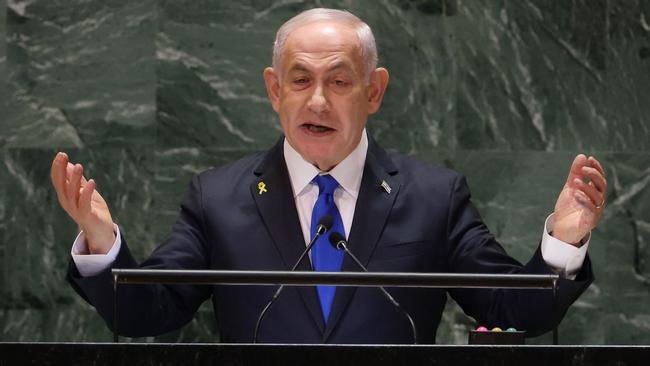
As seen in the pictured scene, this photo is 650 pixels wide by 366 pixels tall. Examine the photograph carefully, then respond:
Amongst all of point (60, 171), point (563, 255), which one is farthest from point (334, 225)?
point (60, 171)

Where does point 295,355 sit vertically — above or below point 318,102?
above

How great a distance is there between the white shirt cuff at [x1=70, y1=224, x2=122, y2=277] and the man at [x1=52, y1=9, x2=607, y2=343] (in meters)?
0.16

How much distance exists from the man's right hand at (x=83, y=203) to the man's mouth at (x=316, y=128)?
73 cm

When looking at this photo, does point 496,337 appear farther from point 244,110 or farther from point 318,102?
point 244,110

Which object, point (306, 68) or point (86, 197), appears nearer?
point (86, 197)

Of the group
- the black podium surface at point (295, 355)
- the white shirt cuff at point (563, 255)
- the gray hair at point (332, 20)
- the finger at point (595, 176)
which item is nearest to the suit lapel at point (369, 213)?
the gray hair at point (332, 20)

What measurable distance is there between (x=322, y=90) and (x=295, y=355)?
58.5 inches

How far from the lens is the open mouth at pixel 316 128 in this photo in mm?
3777

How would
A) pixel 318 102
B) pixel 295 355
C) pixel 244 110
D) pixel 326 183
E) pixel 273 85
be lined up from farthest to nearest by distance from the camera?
pixel 244 110 < pixel 273 85 < pixel 326 183 < pixel 318 102 < pixel 295 355

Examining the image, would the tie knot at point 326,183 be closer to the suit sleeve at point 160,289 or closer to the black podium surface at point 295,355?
the suit sleeve at point 160,289

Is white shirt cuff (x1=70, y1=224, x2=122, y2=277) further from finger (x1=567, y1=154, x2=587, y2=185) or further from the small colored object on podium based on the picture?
finger (x1=567, y1=154, x2=587, y2=185)

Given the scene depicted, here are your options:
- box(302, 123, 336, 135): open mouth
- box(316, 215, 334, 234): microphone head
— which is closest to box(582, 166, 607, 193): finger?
box(316, 215, 334, 234): microphone head

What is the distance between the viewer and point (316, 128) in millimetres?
3789

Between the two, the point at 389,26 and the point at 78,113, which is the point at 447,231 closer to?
the point at 389,26
